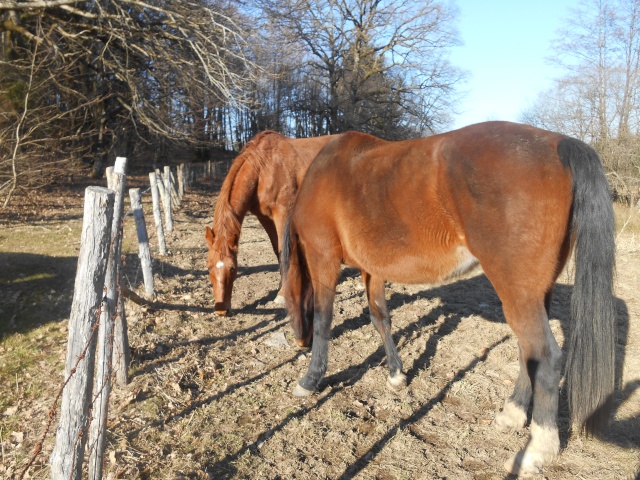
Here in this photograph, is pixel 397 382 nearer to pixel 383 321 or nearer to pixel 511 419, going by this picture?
pixel 383 321

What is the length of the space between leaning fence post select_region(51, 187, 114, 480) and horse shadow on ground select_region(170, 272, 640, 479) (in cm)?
107

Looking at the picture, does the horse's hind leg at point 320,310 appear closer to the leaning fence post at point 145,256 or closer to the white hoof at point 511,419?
the white hoof at point 511,419

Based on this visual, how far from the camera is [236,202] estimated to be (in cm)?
529

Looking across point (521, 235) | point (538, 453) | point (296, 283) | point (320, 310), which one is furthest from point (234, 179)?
point (538, 453)

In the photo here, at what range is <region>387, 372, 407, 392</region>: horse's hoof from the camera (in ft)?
12.5

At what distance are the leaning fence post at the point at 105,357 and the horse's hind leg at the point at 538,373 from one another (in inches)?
96.1

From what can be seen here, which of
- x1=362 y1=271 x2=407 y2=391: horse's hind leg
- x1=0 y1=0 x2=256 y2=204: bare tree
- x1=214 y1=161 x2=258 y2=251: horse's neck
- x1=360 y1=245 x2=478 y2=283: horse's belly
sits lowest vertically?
x1=362 y1=271 x2=407 y2=391: horse's hind leg

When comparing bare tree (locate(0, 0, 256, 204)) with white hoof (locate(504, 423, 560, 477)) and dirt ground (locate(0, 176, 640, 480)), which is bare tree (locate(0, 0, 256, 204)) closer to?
dirt ground (locate(0, 176, 640, 480))

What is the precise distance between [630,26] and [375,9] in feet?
45.9

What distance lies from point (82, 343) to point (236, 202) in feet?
11.3

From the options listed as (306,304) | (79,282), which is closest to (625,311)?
(306,304)

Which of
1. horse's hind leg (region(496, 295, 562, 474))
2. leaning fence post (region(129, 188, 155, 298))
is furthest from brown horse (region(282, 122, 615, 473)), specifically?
leaning fence post (region(129, 188, 155, 298))

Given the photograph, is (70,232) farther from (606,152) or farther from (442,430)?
(606,152)

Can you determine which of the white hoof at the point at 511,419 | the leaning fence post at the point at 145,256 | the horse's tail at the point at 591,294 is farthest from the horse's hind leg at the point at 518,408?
the leaning fence post at the point at 145,256
